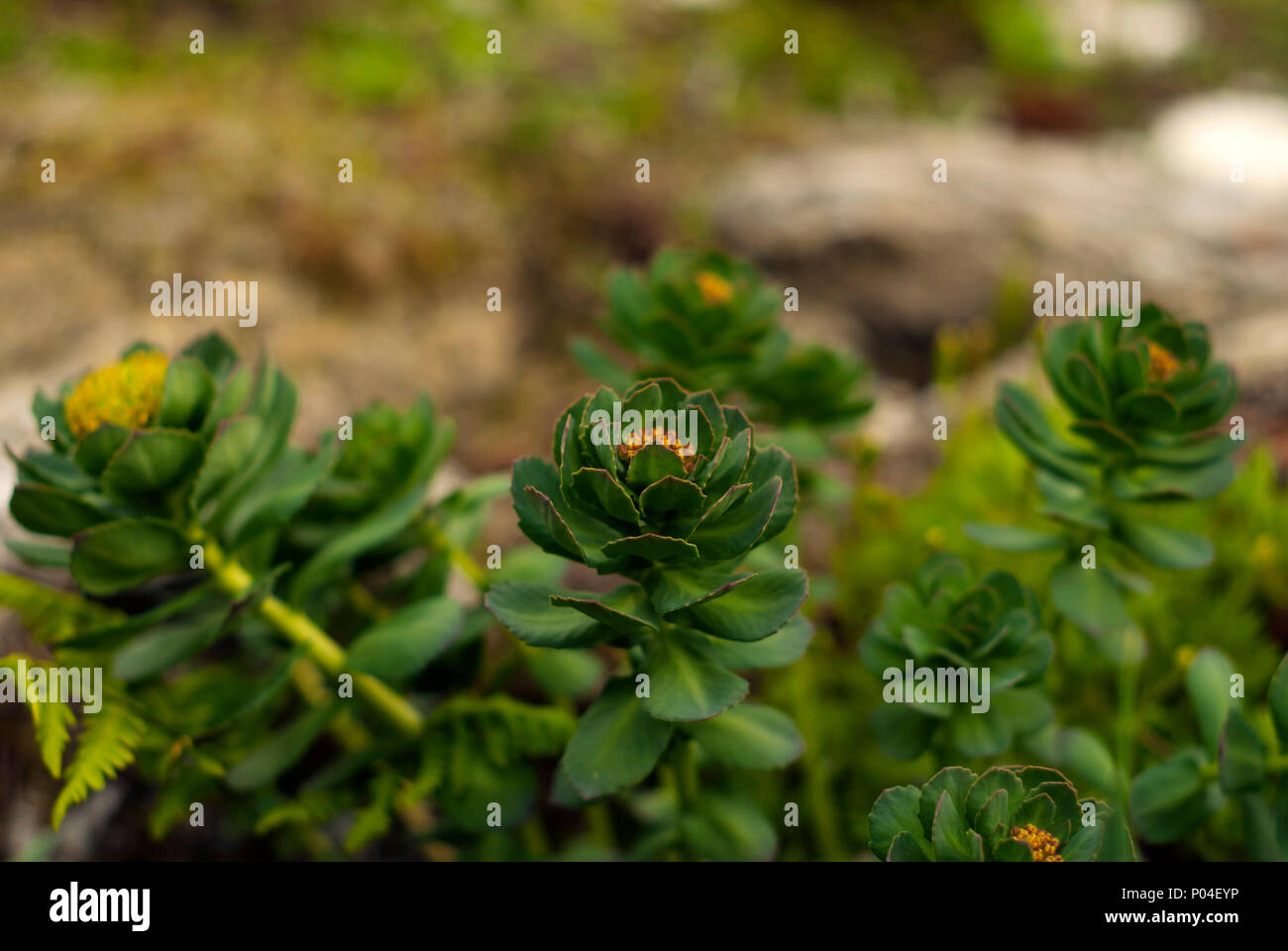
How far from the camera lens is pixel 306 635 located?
1.31 meters

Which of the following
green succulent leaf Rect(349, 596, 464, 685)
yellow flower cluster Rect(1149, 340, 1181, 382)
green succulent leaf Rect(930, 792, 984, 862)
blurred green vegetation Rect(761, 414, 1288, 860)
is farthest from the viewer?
blurred green vegetation Rect(761, 414, 1288, 860)

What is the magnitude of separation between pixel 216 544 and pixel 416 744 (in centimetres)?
44

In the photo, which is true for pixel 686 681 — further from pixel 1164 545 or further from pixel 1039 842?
pixel 1164 545

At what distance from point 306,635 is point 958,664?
0.96 metres

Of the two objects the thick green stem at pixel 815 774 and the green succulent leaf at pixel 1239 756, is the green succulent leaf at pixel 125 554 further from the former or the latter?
the green succulent leaf at pixel 1239 756

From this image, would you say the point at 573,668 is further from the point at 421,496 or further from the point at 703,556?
the point at 703,556

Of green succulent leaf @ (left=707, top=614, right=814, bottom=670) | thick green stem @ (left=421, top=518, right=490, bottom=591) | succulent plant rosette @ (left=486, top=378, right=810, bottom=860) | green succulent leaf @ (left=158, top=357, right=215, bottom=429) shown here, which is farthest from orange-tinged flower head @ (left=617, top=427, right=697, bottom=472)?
green succulent leaf @ (left=158, top=357, right=215, bottom=429)

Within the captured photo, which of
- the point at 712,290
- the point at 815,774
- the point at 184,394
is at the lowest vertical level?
the point at 815,774

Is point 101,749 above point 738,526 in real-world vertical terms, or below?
below

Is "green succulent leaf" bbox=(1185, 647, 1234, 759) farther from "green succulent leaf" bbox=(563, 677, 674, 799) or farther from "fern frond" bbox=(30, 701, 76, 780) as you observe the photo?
"fern frond" bbox=(30, 701, 76, 780)

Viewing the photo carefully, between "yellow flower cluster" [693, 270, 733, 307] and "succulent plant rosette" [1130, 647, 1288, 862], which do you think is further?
"yellow flower cluster" [693, 270, 733, 307]

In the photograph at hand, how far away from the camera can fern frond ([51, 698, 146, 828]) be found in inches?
41.4

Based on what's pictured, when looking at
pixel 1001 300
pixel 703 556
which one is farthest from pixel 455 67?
pixel 703 556

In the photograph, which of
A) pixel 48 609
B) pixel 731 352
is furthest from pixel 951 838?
pixel 48 609
